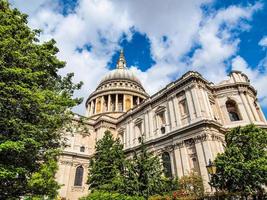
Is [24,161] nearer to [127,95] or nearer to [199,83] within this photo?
[199,83]

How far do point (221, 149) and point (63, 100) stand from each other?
17.5 meters

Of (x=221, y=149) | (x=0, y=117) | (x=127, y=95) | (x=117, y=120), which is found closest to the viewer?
(x=0, y=117)

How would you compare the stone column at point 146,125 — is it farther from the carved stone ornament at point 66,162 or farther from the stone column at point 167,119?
Result: the carved stone ornament at point 66,162

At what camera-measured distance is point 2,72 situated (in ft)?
30.4

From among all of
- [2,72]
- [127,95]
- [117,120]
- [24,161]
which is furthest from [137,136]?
[2,72]

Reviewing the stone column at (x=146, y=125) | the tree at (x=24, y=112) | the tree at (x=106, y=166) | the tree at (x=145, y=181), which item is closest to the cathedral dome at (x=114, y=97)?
the stone column at (x=146, y=125)

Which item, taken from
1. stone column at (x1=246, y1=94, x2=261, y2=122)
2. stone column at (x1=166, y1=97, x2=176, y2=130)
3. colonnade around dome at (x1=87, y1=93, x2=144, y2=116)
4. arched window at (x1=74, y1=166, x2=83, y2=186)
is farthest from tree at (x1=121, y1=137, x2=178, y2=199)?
colonnade around dome at (x1=87, y1=93, x2=144, y2=116)

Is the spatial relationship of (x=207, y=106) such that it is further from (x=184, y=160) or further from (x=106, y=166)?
(x=106, y=166)

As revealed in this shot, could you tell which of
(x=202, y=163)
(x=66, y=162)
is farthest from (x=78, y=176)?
(x=202, y=163)

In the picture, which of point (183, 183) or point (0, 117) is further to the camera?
point (183, 183)

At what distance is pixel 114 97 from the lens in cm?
4778

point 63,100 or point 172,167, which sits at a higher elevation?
point 63,100

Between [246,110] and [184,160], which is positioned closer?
[184,160]

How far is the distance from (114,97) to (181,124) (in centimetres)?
2629
